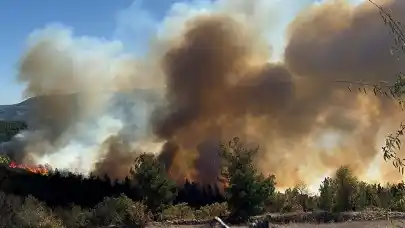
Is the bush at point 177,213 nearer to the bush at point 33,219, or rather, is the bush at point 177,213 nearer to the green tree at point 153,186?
the green tree at point 153,186

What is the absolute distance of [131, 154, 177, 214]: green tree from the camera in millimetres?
20906

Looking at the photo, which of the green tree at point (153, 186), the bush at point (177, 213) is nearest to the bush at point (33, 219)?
the green tree at point (153, 186)

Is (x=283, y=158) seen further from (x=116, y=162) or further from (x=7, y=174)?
(x=7, y=174)

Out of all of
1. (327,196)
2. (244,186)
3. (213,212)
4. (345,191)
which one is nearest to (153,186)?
(213,212)

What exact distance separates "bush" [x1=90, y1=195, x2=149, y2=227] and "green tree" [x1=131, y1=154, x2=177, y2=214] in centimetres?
67

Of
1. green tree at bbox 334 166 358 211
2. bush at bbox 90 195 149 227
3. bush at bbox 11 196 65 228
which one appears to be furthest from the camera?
green tree at bbox 334 166 358 211

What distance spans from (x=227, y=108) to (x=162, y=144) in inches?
233

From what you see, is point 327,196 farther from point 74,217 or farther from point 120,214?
point 74,217

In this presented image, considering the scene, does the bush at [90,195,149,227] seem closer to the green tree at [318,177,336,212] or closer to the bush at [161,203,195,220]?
the bush at [161,203,195,220]

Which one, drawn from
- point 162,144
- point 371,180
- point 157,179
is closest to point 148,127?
point 162,144

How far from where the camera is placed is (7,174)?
1389 inches

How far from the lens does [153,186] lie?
2089 cm

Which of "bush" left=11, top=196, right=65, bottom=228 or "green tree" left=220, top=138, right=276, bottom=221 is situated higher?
"green tree" left=220, top=138, right=276, bottom=221

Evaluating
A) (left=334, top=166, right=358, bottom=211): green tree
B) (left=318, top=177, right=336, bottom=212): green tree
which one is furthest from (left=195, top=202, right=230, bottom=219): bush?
(left=334, top=166, right=358, bottom=211): green tree
